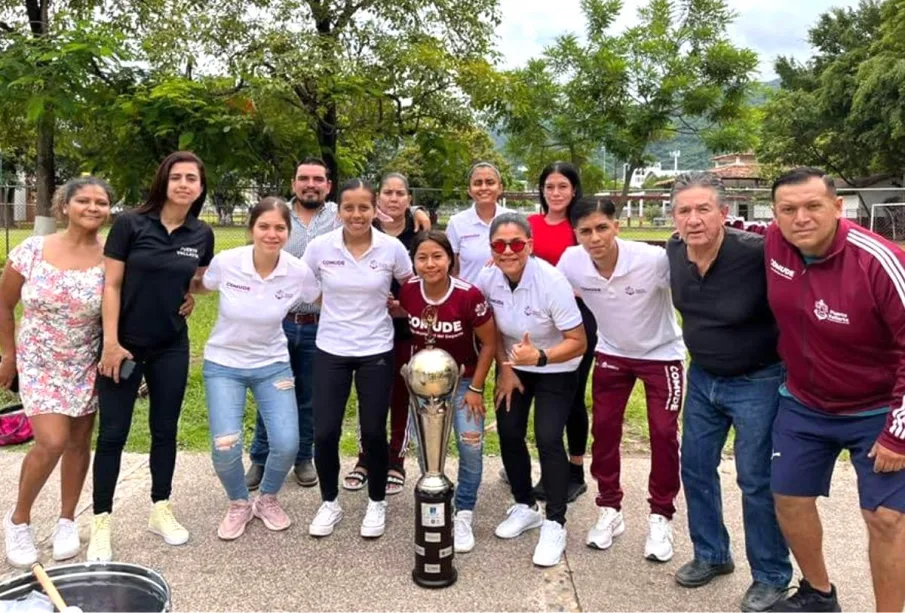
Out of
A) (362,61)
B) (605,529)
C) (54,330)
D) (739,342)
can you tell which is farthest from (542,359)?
(362,61)

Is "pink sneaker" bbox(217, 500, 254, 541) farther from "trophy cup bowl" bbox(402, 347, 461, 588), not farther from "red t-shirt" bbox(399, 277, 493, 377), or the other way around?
"red t-shirt" bbox(399, 277, 493, 377)

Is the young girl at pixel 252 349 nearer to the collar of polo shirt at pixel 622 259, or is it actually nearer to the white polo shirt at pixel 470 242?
the white polo shirt at pixel 470 242

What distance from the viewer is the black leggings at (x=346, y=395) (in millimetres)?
3725

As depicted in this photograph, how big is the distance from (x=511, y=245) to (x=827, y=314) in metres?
1.40

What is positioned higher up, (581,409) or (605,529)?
(581,409)

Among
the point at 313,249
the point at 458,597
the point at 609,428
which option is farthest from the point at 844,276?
the point at 313,249

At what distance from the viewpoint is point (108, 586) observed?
2.62 meters

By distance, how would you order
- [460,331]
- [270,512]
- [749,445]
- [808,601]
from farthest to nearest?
[270,512] < [460,331] < [749,445] < [808,601]

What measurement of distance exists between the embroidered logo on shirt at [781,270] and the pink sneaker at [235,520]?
289 centimetres

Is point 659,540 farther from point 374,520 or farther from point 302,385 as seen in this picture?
point 302,385

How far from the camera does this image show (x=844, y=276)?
2625 mm

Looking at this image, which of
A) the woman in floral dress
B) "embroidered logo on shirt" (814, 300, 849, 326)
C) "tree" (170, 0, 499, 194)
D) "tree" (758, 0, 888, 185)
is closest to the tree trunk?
"tree" (170, 0, 499, 194)

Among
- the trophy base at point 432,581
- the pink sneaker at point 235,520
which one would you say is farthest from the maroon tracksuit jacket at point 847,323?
the pink sneaker at point 235,520

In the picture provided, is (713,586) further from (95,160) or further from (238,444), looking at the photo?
(95,160)
